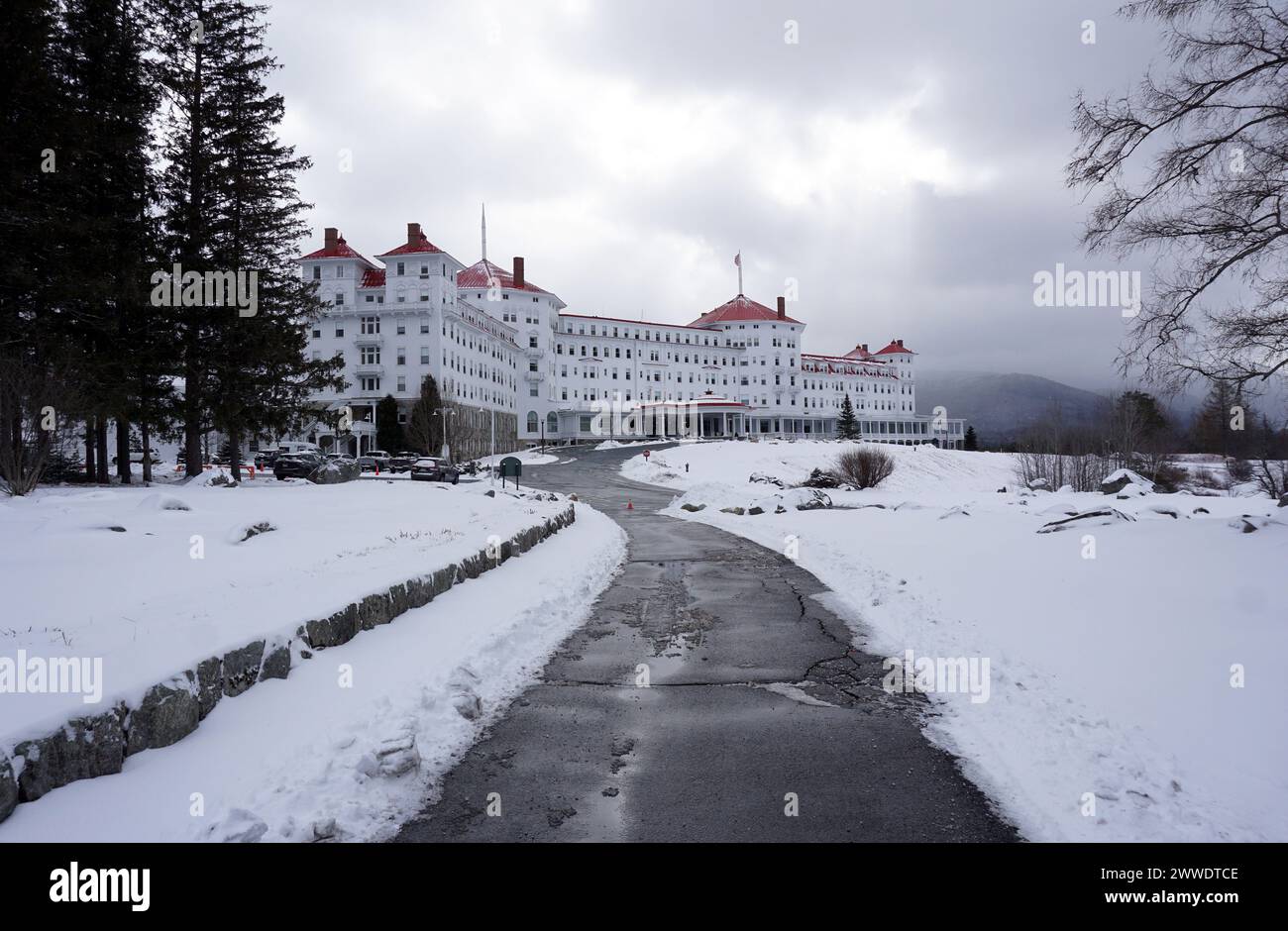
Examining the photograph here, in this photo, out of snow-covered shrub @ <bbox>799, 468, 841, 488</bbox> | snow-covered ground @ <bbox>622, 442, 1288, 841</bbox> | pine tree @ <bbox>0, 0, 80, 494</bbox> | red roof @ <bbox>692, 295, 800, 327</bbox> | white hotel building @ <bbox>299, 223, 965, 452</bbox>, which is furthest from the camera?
red roof @ <bbox>692, 295, 800, 327</bbox>

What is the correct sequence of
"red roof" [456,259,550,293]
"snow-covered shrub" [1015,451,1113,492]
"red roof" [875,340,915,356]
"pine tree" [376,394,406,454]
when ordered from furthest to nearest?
"red roof" [875,340,915,356] < "red roof" [456,259,550,293] < "pine tree" [376,394,406,454] < "snow-covered shrub" [1015,451,1113,492]

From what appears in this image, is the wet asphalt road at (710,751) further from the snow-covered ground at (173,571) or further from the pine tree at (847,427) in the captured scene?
the pine tree at (847,427)

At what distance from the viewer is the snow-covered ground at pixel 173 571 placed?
5.32 m

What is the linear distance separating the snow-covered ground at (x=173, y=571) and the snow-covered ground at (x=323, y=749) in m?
0.48

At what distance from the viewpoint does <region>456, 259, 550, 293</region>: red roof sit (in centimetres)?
9419

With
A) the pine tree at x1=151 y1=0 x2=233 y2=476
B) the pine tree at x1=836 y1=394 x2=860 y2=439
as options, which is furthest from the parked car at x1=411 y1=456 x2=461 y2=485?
the pine tree at x1=836 y1=394 x2=860 y2=439

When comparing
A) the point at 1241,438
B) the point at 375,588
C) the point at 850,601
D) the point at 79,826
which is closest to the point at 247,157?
the point at 375,588

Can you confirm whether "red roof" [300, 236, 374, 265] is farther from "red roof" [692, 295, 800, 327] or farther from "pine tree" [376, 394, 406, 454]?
"red roof" [692, 295, 800, 327]

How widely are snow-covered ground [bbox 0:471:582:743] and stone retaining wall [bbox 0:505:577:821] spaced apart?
82 millimetres

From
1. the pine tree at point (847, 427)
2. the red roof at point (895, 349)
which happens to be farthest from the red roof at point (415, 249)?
the red roof at point (895, 349)

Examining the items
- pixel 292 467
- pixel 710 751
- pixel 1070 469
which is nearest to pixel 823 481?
pixel 1070 469
